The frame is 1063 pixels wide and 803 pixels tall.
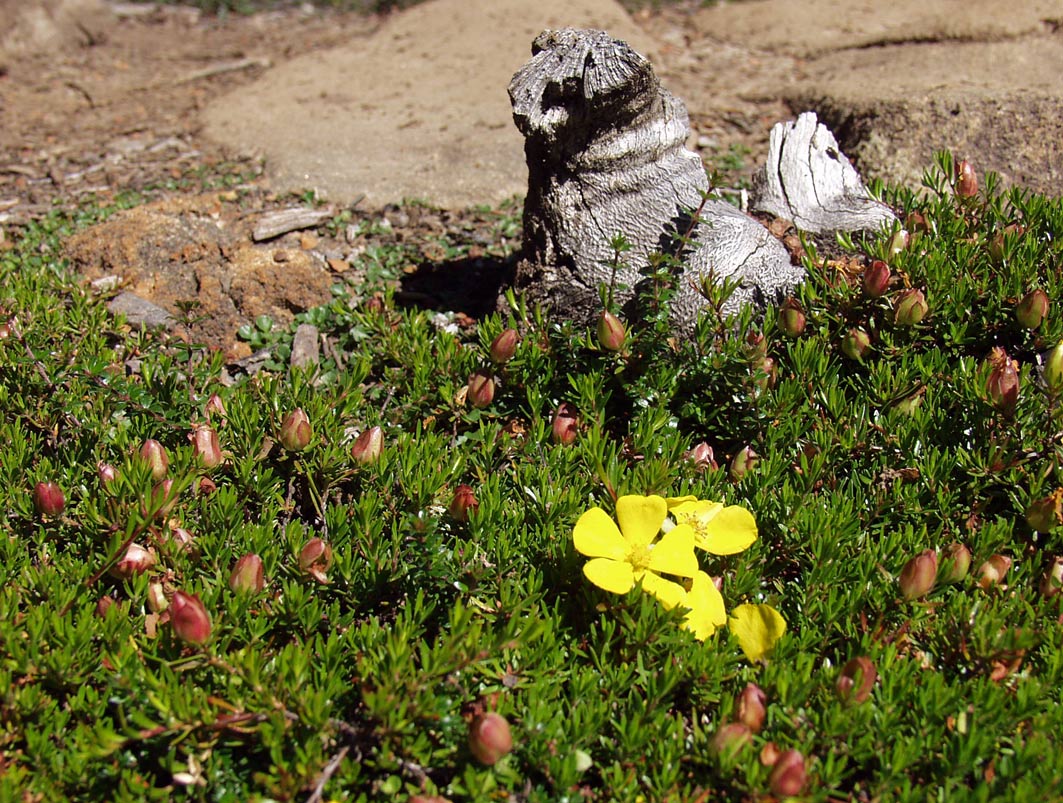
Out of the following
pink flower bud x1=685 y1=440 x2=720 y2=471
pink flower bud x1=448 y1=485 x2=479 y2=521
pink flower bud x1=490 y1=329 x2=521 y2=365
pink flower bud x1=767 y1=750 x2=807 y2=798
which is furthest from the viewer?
pink flower bud x1=490 y1=329 x2=521 y2=365

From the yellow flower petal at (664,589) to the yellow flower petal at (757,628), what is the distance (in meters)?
0.14

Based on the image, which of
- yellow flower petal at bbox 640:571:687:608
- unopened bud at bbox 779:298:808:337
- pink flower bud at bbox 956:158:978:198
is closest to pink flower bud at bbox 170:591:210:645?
yellow flower petal at bbox 640:571:687:608

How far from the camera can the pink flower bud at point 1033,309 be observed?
289 cm

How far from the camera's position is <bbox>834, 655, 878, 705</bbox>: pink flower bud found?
2055 millimetres

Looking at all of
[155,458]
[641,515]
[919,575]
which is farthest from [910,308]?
[155,458]

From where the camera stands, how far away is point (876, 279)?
9.99 ft

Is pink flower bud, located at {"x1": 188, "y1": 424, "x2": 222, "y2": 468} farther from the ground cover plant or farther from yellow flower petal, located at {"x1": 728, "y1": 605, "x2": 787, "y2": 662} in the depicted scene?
yellow flower petal, located at {"x1": 728, "y1": 605, "x2": 787, "y2": 662}

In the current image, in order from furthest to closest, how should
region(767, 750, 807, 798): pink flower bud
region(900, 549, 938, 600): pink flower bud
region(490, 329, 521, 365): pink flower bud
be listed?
region(490, 329, 521, 365): pink flower bud, region(900, 549, 938, 600): pink flower bud, region(767, 750, 807, 798): pink flower bud

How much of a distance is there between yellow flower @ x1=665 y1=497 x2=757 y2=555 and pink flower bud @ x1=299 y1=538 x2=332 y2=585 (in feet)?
2.72

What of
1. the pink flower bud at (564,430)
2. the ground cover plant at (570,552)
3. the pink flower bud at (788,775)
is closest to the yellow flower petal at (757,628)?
the ground cover plant at (570,552)

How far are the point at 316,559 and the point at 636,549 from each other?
0.75m

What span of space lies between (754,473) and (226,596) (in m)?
1.35

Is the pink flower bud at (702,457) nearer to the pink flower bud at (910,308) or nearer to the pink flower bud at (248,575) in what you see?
the pink flower bud at (910,308)

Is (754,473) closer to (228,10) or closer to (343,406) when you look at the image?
(343,406)
